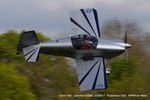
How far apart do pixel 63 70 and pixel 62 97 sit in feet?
14.3

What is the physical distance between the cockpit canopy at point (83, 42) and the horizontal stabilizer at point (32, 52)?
1.95 meters

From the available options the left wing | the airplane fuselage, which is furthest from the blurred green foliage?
the left wing

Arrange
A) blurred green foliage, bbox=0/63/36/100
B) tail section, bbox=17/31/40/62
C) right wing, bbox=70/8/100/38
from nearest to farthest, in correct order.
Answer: tail section, bbox=17/31/40/62 → right wing, bbox=70/8/100/38 → blurred green foliage, bbox=0/63/36/100

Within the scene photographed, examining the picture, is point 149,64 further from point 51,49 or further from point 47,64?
point 51,49

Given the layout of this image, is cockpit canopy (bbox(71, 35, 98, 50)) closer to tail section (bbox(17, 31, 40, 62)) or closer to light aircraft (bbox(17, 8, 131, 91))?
light aircraft (bbox(17, 8, 131, 91))

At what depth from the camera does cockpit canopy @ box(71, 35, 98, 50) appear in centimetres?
1631

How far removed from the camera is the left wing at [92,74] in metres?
16.3

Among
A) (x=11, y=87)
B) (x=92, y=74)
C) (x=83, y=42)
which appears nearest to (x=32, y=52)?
(x=83, y=42)

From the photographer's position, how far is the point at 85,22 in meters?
17.4

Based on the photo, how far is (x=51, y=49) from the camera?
16.7 m

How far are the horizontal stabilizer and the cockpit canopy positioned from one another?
76.9 inches

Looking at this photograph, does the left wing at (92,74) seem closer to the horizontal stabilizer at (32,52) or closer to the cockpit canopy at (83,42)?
the cockpit canopy at (83,42)

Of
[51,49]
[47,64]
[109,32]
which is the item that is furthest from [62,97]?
[109,32]

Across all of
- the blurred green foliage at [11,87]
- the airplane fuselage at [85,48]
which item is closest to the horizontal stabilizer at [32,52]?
the airplane fuselage at [85,48]
